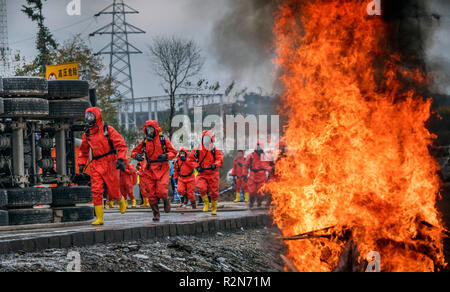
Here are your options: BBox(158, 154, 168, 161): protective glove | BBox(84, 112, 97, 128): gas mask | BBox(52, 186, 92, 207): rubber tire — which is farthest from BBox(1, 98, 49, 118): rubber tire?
BBox(158, 154, 168, 161): protective glove

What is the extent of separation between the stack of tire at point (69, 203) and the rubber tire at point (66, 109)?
1.45 m

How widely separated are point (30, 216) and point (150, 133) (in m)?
2.91

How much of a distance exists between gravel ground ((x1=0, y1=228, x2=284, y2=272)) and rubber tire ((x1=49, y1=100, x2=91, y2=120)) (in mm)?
3484

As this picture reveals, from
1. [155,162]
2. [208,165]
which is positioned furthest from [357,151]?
[208,165]

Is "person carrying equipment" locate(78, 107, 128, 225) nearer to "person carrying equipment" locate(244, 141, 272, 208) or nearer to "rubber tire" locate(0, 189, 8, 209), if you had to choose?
"rubber tire" locate(0, 189, 8, 209)

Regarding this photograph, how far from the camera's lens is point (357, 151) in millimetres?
8406

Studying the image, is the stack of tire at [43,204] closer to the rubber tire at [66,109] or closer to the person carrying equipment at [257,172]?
the rubber tire at [66,109]

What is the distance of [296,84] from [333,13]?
1.56 metres

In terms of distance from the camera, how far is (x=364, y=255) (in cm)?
785

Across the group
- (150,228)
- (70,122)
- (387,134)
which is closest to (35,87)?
(70,122)

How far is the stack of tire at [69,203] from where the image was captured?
1275cm

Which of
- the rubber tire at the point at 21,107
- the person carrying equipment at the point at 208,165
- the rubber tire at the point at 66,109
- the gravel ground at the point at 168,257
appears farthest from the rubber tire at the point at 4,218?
the person carrying equipment at the point at 208,165
